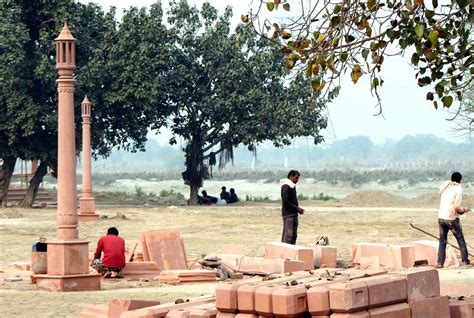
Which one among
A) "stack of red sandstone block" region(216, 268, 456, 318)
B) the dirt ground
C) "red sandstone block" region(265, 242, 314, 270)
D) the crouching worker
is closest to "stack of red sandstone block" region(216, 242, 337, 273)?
"red sandstone block" region(265, 242, 314, 270)

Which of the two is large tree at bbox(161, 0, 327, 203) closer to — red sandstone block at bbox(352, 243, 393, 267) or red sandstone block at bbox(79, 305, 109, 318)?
red sandstone block at bbox(352, 243, 393, 267)

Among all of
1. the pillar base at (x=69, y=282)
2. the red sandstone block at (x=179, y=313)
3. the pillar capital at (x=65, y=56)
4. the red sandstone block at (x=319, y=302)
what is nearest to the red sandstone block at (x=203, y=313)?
the red sandstone block at (x=179, y=313)

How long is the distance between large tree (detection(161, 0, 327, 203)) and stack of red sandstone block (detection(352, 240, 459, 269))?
30.1 metres

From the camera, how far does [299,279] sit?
40.1 feet

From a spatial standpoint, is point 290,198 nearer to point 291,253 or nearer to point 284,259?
point 291,253

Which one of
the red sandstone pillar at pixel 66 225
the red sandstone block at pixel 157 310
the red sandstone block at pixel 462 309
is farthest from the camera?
the red sandstone pillar at pixel 66 225

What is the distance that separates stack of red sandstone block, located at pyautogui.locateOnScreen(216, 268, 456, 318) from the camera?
11.1 meters

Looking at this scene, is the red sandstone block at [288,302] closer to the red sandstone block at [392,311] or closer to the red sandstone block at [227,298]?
the red sandstone block at [227,298]

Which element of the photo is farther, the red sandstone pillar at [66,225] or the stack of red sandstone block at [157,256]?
the stack of red sandstone block at [157,256]

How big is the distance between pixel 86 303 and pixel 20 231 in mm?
17219

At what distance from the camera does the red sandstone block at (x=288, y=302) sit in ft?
36.3

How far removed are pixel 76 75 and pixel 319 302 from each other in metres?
37.7

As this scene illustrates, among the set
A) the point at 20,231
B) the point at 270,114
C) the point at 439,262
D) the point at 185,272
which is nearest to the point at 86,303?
the point at 185,272

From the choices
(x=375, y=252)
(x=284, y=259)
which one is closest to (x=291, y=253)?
(x=284, y=259)
